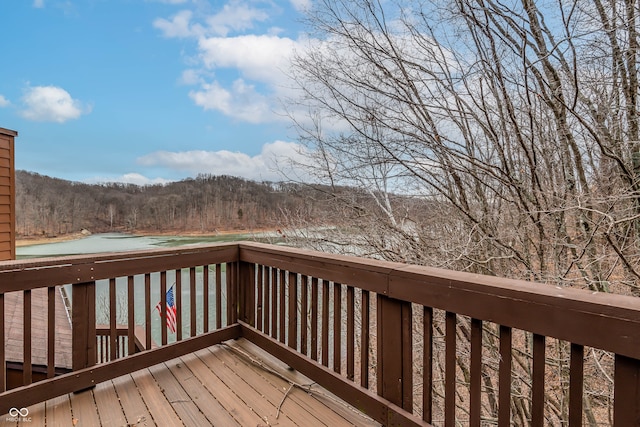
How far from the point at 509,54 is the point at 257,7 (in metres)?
6.80

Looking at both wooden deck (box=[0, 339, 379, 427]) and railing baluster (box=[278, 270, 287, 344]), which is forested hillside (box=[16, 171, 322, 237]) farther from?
wooden deck (box=[0, 339, 379, 427])

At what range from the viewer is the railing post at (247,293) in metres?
2.79

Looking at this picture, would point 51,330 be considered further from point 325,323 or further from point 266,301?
point 325,323

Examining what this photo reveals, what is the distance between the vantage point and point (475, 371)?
4.43 feet

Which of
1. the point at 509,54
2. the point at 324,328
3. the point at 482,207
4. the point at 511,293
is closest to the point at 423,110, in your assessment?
the point at 509,54

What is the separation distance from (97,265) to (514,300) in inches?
87.9

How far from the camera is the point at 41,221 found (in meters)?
11.0

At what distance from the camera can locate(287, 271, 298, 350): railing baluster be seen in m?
2.29

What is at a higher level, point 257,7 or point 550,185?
point 257,7

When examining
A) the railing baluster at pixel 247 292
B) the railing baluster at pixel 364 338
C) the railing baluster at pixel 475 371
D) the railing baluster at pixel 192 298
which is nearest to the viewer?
the railing baluster at pixel 475 371

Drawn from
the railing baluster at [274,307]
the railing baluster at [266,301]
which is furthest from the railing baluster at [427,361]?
the railing baluster at [266,301]

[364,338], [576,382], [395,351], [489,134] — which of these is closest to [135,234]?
[489,134]

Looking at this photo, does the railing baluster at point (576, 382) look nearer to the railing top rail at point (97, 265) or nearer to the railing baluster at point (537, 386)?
the railing baluster at point (537, 386)

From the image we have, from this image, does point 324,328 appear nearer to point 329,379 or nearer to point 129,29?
point 329,379
